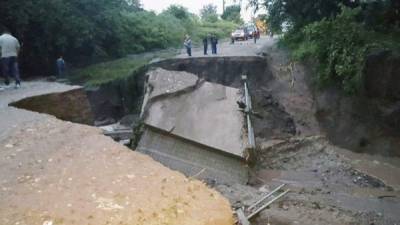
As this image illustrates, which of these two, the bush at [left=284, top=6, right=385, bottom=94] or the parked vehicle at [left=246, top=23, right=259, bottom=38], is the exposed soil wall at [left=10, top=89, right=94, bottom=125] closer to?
the bush at [left=284, top=6, right=385, bottom=94]

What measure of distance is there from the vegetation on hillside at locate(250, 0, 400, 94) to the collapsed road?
1.10 meters

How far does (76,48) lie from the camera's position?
24.1m

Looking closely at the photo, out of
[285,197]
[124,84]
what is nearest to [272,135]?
[285,197]

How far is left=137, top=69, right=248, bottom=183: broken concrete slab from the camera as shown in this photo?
935cm

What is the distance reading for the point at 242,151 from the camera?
946 centimetres

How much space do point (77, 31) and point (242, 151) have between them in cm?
1582

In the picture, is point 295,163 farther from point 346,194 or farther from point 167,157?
point 167,157

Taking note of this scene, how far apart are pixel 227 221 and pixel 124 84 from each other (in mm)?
16602

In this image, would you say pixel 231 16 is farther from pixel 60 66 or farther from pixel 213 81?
pixel 213 81

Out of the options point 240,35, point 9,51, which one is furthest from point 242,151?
point 240,35

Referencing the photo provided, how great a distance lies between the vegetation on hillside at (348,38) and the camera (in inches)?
500

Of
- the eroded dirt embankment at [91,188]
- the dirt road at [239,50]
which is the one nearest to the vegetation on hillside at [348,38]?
the dirt road at [239,50]

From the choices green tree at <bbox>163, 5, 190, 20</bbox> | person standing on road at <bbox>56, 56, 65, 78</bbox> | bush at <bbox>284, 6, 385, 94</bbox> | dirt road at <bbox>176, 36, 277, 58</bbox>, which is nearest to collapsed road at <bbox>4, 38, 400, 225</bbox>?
bush at <bbox>284, 6, 385, 94</bbox>

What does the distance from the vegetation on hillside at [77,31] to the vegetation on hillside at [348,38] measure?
12132mm
